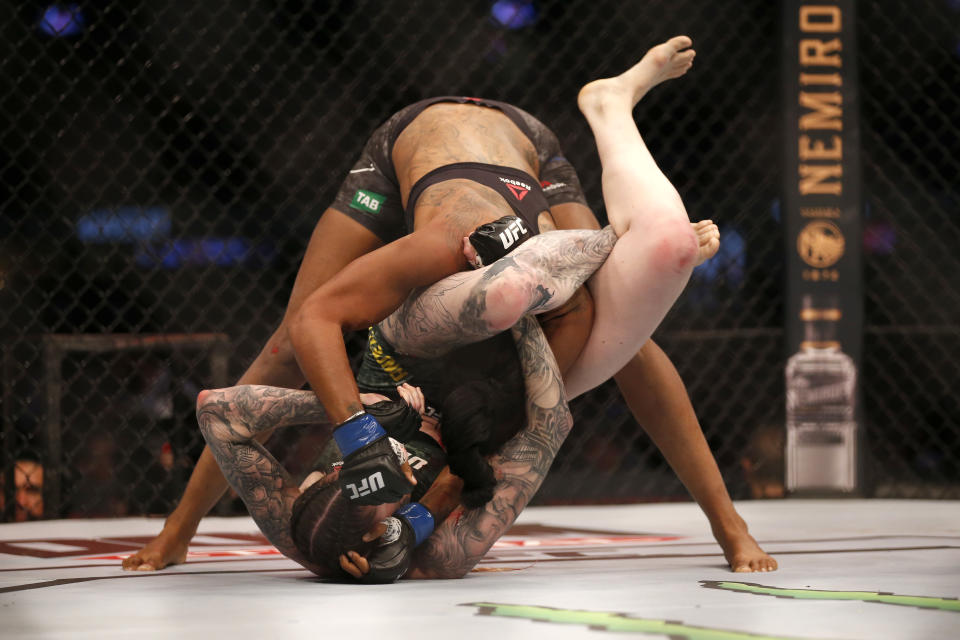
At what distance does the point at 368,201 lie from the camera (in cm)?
217

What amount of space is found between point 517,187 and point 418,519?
1.98 ft

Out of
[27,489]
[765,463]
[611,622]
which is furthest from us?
[765,463]

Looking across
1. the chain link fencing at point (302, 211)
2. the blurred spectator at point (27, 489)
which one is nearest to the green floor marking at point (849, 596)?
the chain link fencing at point (302, 211)

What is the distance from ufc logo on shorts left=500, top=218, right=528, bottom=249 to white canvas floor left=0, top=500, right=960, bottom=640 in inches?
19.3

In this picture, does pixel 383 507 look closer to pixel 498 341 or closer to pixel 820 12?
pixel 498 341

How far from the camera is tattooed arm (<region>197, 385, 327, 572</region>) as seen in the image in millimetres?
1642

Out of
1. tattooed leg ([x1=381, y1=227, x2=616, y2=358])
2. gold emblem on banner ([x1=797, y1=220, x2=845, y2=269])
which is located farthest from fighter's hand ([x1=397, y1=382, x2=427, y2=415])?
gold emblem on banner ([x1=797, y1=220, x2=845, y2=269])

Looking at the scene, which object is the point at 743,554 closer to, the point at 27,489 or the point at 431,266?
the point at 431,266

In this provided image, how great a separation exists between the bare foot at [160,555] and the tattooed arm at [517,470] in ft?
1.52

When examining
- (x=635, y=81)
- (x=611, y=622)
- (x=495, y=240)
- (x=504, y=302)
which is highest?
(x=635, y=81)

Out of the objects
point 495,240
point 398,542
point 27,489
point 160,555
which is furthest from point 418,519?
point 27,489

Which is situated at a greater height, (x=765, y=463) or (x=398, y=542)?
(x=765, y=463)

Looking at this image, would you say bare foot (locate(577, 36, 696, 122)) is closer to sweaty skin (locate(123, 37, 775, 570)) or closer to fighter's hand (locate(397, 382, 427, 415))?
sweaty skin (locate(123, 37, 775, 570))

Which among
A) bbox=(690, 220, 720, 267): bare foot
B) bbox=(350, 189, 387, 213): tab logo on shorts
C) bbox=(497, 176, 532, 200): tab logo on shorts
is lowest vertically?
→ bbox=(690, 220, 720, 267): bare foot
